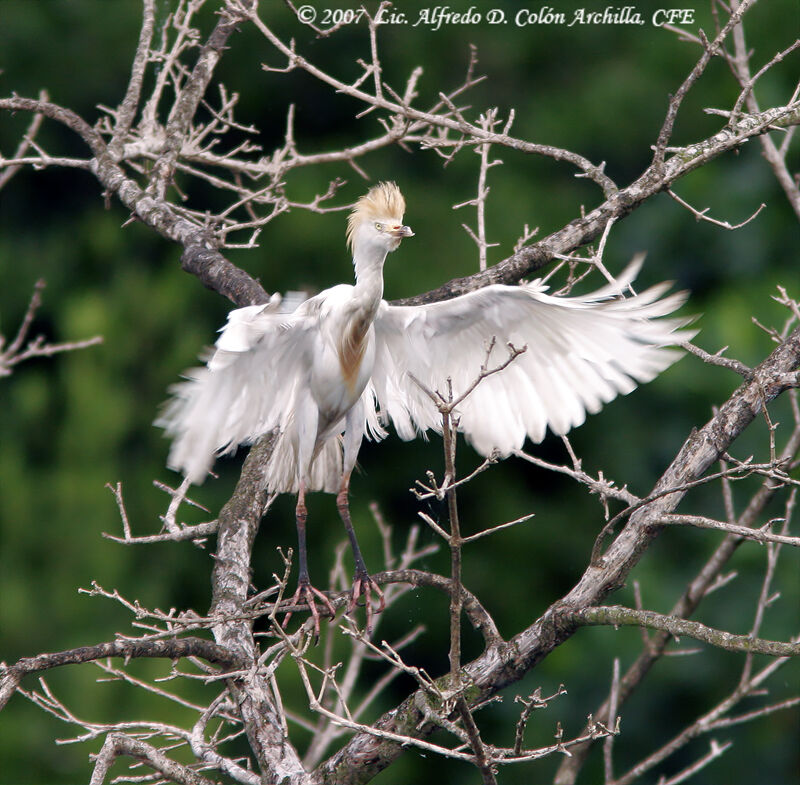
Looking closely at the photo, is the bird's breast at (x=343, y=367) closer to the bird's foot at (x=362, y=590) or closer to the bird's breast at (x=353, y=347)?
the bird's breast at (x=353, y=347)

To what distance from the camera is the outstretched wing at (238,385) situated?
2.66m

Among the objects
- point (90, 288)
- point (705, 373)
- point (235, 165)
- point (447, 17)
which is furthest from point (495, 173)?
point (235, 165)

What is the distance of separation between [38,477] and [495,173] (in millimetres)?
3696

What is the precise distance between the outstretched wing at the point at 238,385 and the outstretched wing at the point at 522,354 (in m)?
0.28

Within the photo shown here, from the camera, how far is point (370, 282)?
302 centimetres

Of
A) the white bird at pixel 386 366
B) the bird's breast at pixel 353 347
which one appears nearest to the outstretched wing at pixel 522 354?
the white bird at pixel 386 366

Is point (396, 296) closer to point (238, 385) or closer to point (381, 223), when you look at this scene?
point (381, 223)

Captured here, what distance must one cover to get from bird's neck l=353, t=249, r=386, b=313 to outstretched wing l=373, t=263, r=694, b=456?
0.10 m

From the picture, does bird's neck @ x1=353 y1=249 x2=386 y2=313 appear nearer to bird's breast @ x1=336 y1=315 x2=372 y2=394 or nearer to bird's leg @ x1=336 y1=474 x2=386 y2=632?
bird's breast @ x1=336 y1=315 x2=372 y2=394

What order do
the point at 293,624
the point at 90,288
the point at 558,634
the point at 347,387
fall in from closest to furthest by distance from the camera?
1. the point at 558,634
2. the point at 347,387
3. the point at 293,624
4. the point at 90,288

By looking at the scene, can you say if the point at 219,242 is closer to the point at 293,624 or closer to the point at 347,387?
the point at 347,387

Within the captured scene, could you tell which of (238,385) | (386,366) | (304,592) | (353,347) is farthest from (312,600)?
(386,366)

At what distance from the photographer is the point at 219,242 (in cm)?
340

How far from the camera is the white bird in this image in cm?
269
